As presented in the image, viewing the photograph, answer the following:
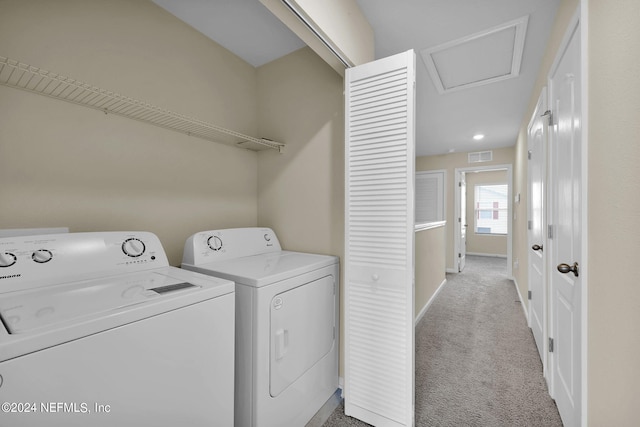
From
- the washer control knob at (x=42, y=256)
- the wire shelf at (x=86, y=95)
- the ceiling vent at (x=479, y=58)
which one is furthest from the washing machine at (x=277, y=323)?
the ceiling vent at (x=479, y=58)

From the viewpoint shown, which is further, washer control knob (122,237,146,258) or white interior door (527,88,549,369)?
white interior door (527,88,549,369)

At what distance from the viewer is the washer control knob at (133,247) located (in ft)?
3.99

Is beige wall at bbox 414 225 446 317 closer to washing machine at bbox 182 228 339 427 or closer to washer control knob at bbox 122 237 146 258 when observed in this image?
washing machine at bbox 182 228 339 427

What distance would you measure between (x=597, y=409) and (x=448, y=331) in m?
1.73

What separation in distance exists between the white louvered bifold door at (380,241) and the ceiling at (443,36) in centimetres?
52

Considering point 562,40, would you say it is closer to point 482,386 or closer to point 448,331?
point 482,386

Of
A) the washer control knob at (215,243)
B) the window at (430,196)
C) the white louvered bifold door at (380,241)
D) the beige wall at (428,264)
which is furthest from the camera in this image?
the window at (430,196)

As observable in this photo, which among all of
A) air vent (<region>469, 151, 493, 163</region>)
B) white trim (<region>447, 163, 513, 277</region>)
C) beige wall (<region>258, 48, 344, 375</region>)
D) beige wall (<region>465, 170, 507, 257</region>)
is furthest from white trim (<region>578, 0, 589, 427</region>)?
beige wall (<region>465, 170, 507, 257</region>)

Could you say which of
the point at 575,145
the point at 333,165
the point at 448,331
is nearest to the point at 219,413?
the point at 333,165

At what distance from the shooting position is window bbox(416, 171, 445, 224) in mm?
5414

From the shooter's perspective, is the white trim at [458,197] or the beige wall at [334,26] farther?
the white trim at [458,197]

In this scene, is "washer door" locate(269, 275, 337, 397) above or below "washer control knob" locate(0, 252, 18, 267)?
below

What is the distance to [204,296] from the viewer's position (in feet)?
3.15

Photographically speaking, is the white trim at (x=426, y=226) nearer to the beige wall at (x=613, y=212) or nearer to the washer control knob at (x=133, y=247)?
the beige wall at (x=613, y=212)
